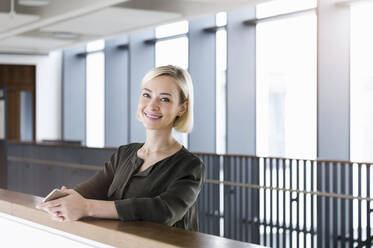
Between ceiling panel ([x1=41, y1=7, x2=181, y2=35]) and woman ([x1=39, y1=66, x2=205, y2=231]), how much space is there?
17.9ft

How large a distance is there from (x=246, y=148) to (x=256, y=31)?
7.45ft

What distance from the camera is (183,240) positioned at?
1816mm

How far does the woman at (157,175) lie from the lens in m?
2.21

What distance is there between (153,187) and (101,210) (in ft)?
0.99

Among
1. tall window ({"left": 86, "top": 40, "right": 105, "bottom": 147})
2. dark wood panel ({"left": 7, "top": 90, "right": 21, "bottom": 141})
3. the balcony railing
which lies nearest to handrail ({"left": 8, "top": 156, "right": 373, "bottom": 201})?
the balcony railing

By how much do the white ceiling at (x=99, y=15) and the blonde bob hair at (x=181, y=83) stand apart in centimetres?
481

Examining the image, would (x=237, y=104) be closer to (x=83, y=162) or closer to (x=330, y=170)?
(x=83, y=162)

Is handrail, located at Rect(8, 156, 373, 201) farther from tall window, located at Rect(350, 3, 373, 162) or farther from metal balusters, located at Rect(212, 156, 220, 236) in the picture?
tall window, located at Rect(350, 3, 373, 162)

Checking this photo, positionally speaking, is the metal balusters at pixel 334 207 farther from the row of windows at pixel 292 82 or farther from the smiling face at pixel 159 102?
the smiling face at pixel 159 102

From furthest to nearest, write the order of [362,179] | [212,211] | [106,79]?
[106,79] → [212,211] → [362,179]

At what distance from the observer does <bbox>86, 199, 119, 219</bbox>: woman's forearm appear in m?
2.20

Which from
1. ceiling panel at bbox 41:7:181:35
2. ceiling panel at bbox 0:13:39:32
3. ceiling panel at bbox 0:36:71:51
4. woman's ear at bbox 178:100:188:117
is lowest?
woman's ear at bbox 178:100:188:117

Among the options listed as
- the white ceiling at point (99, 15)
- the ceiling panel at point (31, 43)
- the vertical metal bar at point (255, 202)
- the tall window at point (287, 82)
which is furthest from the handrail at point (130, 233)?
the ceiling panel at point (31, 43)

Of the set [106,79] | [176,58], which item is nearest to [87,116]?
[106,79]
